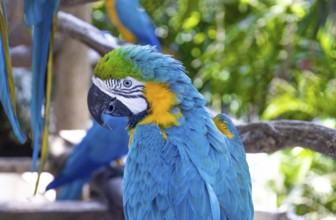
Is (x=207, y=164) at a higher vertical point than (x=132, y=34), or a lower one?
higher

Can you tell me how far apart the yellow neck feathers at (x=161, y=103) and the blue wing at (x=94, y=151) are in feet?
2.58

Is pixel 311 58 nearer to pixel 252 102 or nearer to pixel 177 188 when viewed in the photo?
pixel 252 102

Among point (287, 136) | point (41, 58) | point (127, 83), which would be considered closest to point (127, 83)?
point (127, 83)

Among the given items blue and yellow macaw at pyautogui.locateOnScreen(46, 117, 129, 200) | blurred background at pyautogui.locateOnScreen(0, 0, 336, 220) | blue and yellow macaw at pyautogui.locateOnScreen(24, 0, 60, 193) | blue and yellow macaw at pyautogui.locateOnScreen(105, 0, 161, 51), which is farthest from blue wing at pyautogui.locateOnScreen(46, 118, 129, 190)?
blue and yellow macaw at pyautogui.locateOnScreen(24, 0, 60, 193)

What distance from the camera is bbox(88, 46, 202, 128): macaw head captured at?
86 cm

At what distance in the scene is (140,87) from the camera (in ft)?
2.83

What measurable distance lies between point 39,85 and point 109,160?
73cm

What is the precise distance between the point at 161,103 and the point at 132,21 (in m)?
1.32

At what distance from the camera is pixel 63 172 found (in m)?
1.70

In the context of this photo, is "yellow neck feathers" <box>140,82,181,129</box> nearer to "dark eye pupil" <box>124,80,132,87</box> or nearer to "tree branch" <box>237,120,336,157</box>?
"dark eye pupil" <box>124,80,132,87</box>

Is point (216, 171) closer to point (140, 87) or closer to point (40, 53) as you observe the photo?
point (140, 87)

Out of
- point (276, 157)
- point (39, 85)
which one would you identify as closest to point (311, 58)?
point (276, 157)

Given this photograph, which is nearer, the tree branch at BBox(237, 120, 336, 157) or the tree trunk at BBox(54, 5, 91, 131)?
the tree branch at BBox(237, 120, 336, 157)

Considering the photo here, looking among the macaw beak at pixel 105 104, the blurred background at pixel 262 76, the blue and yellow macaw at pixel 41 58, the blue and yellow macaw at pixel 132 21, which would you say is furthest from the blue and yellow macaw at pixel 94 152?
the macaw beak at pixel 105 104
